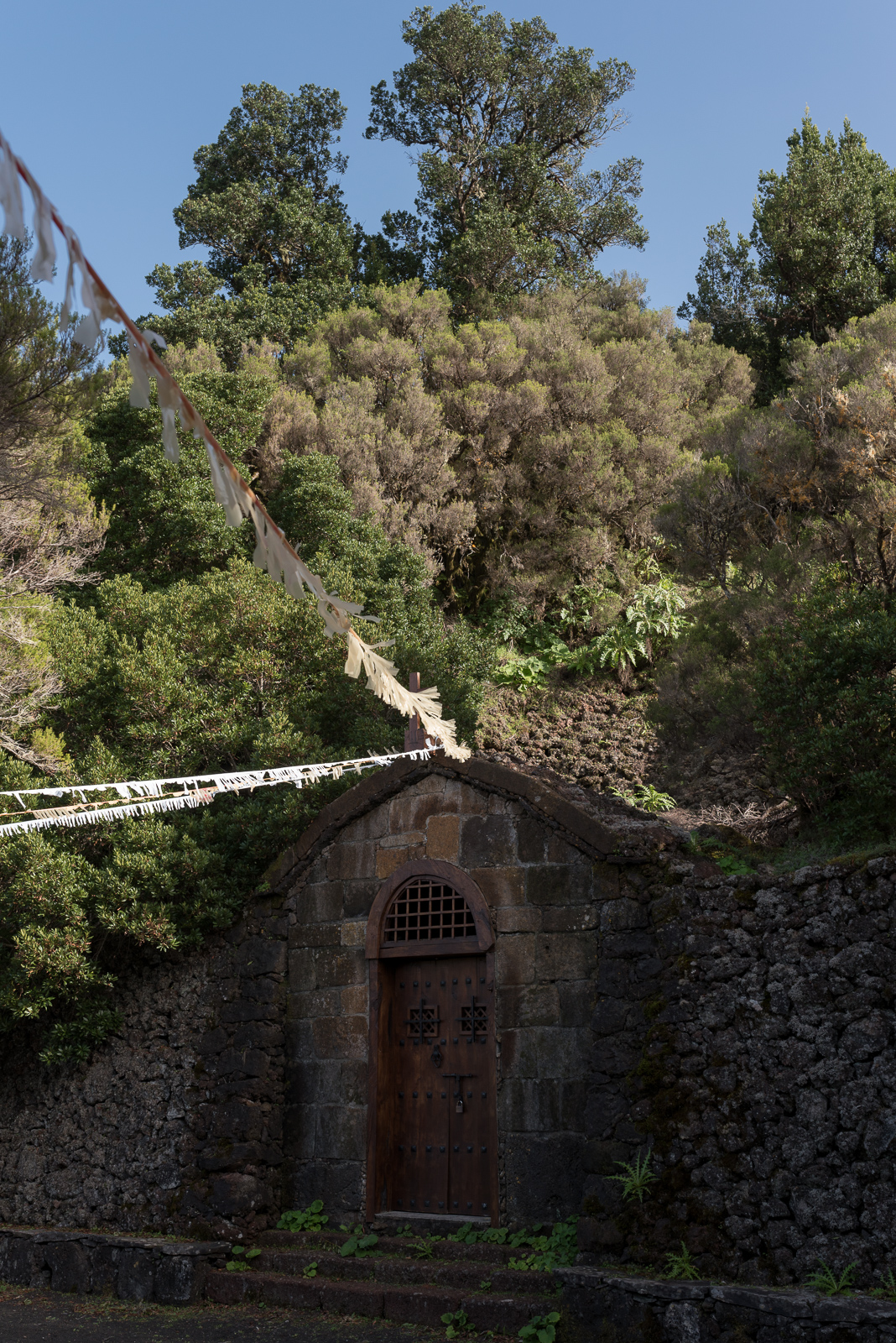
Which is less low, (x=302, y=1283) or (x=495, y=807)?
(x=495, y=807)

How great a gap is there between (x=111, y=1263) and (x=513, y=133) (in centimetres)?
2896

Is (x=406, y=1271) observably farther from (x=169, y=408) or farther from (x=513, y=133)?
(x=513, y=133)

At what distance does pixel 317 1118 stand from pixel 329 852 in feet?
7.53

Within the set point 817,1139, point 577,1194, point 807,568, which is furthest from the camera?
point 807,568

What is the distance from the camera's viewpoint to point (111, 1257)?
9.01m

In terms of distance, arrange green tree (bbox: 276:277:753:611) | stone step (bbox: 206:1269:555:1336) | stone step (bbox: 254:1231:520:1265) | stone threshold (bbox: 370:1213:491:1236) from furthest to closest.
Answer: green tree (bbox: 276:277:753:611), stone threshold (bbox: 370:1213:491:1236), stone step (bbox: 254:1231:520:1265), stone step (bbox: 206:1269:555:1336)

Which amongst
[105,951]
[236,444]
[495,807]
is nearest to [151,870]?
[105,951]

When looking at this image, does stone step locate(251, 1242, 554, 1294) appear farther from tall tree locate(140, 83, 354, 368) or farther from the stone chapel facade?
tall tree locate(140, 83, 354, 368)

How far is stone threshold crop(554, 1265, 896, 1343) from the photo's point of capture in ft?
18.9

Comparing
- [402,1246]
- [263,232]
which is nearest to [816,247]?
[263,232]

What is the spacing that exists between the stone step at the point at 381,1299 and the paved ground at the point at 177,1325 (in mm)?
93

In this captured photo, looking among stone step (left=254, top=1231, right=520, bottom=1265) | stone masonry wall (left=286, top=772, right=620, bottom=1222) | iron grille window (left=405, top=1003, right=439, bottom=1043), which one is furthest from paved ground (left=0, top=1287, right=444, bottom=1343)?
iron grille window (left=405, top=1003, right=439, bottom=1043)

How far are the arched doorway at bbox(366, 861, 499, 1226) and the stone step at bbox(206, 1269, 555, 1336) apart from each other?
2.79 feet

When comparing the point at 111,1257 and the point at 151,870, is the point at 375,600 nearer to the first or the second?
the point at 151,870
